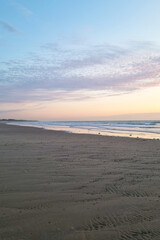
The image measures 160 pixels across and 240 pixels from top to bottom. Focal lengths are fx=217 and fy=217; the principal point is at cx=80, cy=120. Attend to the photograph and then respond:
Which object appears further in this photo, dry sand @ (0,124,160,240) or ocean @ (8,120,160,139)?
ocean @ (8,120,160,139)

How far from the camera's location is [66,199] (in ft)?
16.5

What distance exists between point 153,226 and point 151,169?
4.36 metres

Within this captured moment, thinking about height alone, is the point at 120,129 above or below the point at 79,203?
above

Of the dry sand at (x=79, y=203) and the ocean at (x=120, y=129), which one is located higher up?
the ocean at (x=120, y=129)

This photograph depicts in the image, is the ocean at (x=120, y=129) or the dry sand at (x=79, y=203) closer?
the dry sand at (x=79, y=203)

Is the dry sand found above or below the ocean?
below

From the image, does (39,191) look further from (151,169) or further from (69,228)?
(151,169)

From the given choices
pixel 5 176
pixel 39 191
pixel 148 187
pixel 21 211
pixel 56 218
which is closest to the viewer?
pixel 56 218

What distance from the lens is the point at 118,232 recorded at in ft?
12.2

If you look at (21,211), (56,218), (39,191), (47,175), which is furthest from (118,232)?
(47,175)

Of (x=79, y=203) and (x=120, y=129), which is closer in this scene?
(x=79, y=203)

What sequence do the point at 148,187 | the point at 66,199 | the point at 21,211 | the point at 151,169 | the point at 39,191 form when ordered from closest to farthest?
the point at 21,211
the point at 66,199
the point at 39,191
the point at 148,187
the point at 151,169

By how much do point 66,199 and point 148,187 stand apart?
2361mm

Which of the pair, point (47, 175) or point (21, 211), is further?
point (47, 175)
